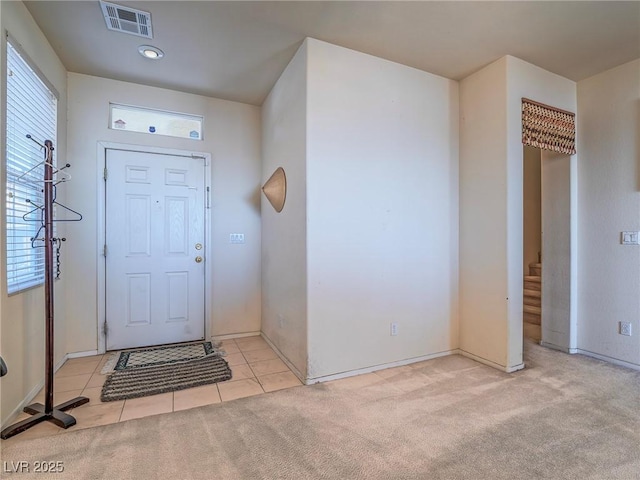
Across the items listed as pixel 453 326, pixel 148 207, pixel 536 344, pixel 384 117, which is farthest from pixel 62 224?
pixel 536 344

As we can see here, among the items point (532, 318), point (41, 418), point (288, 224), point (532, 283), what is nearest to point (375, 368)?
point (288, 224)

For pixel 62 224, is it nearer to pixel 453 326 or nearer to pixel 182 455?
pixel 182 455

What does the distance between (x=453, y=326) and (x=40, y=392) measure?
3583mm

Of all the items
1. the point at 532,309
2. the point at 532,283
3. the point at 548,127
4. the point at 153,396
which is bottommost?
the point at 153,396

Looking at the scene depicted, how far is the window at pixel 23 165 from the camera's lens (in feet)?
6.65

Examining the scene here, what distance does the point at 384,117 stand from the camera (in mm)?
2840

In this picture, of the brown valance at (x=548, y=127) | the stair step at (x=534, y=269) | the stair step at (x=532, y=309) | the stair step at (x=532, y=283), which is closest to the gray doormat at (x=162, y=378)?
the brown valance at (x=548, y=127)

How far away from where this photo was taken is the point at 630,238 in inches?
112

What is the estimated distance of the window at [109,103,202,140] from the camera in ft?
10.8

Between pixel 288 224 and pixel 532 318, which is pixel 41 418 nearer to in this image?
pixel 288 224

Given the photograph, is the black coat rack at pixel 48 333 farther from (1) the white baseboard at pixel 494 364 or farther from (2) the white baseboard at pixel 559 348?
(2) the white baseboard at pixel 559 348

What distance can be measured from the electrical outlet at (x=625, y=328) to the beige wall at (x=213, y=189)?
368cm

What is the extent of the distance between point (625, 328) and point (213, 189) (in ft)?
14.3

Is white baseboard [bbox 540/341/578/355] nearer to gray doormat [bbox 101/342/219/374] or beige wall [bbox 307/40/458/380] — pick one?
beige wall [bbox 307/40/458/380]
